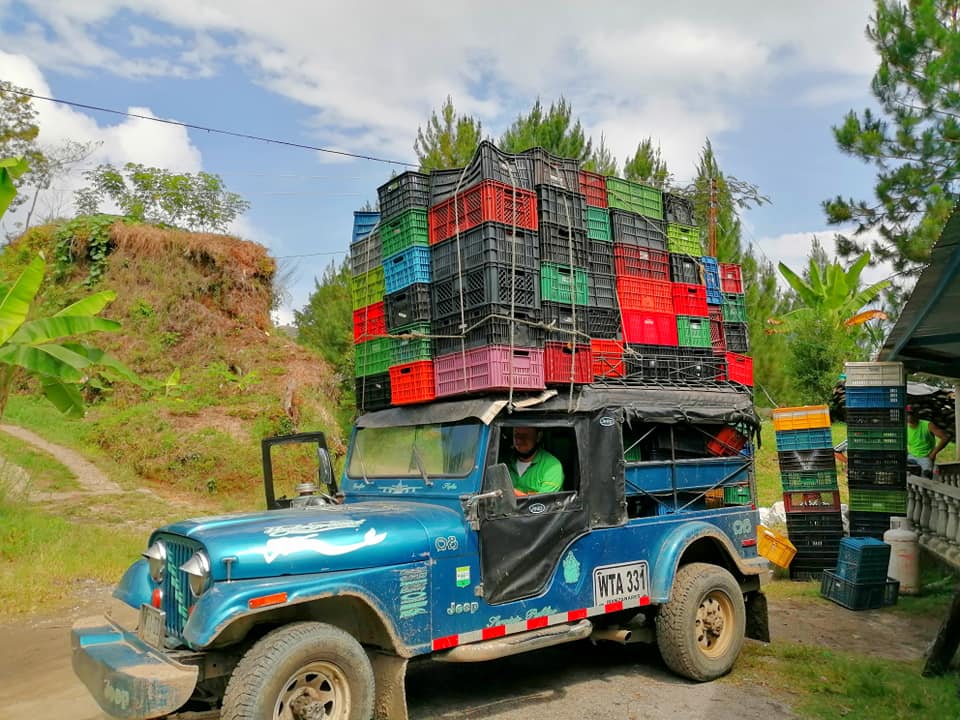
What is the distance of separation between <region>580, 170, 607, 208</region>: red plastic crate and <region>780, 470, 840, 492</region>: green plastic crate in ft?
17.6

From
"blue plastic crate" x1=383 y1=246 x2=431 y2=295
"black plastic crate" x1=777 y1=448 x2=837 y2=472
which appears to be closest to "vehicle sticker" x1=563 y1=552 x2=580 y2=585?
"blue plastic crate" x1=383 y1=246 x2=431 y2=295

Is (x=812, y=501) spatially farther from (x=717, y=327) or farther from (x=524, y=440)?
(x=524, y=440)

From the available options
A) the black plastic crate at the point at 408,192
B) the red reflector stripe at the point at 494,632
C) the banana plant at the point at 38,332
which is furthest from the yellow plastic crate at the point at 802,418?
the banana plant at the point at 38,332

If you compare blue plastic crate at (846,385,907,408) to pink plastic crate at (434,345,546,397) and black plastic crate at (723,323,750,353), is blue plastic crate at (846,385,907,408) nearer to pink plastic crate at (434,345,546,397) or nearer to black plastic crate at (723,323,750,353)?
black plastic crate at (723,323,750,353)

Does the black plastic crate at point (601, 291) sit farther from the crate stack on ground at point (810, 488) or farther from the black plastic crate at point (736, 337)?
the crate stack on ground at point (810, 488)

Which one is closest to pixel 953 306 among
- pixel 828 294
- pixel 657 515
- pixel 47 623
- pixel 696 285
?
pixel 696 285

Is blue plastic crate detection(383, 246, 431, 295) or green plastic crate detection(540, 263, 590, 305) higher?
blue plastic crate detection(383, 246, 431, 295)

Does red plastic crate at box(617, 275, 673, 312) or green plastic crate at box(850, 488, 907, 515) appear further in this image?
green plastic crate at box(850, 488, 907, 515)

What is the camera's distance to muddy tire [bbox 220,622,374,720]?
383 centimetres

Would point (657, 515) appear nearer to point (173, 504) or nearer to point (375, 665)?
point (375, 665)

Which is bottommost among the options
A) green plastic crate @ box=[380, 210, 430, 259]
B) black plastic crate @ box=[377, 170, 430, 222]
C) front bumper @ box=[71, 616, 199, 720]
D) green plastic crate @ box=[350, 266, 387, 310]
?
front bumper @ box=[71, 616, 199, 720]

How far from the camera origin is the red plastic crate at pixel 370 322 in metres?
6.50

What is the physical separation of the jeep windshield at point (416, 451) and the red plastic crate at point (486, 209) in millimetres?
1480

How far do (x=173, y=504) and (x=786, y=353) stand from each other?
17.7 meters
